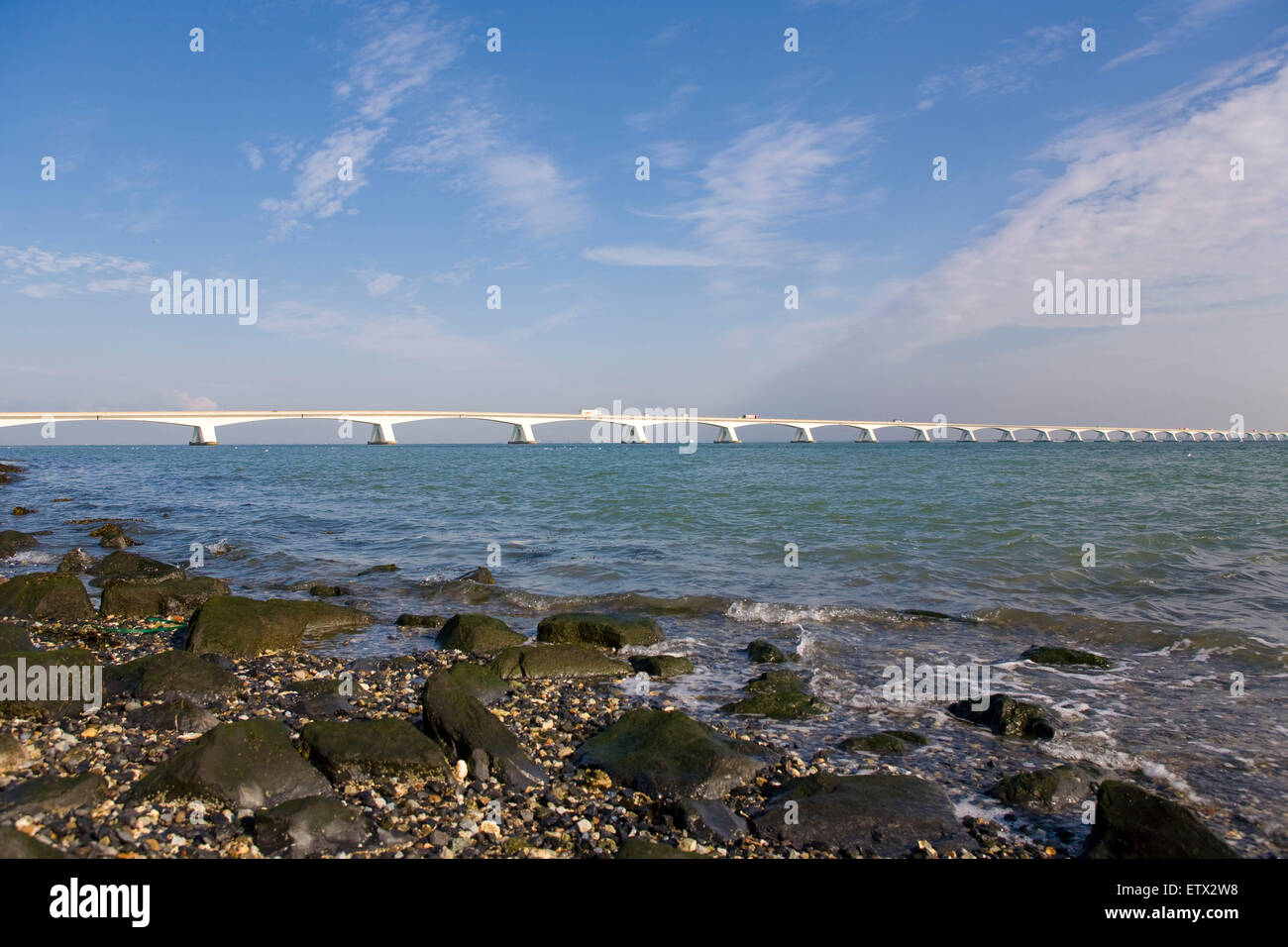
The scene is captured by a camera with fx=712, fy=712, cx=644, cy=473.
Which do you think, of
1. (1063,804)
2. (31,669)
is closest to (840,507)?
(1063,804)

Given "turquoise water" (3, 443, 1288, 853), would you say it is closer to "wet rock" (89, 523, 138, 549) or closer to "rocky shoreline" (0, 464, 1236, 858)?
"wet rock" (89, 523, 138, 549)

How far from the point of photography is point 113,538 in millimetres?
22250

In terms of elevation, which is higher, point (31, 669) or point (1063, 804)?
point (31, 669)

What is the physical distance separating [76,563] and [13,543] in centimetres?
499

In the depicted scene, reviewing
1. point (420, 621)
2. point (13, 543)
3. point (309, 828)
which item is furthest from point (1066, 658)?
point (13, 543)

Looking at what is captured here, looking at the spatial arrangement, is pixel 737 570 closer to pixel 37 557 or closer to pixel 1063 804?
pixel 1063 804

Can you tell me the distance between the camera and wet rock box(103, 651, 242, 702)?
26.0 ft

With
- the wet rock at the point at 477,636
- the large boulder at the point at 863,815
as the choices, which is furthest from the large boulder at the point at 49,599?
the large boulder at the point at 863,815

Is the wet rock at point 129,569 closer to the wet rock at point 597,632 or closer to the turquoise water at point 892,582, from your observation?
the turquoise water at point 892,582

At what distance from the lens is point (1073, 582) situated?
15688 mm

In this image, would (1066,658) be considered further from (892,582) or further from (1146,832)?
(1146,832)

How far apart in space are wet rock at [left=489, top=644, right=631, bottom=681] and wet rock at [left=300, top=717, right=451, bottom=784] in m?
2.90

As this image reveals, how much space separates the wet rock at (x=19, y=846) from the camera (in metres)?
4.16
